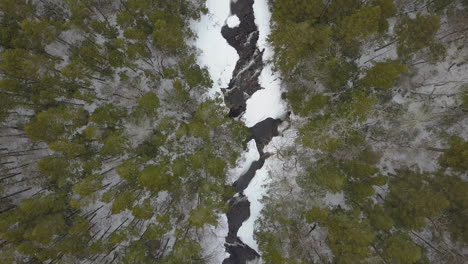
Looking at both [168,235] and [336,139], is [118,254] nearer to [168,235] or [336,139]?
[168,235]

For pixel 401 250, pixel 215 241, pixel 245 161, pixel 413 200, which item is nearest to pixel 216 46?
pixel 245 161

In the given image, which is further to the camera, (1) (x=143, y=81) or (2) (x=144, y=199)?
(1) (x=143, y=81)

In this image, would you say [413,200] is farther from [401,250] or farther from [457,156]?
[457,156]

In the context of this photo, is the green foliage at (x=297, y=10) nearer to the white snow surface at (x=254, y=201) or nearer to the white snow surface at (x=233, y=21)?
the white snow surface at (x=233, y=21)

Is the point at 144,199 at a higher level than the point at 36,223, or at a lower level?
lower

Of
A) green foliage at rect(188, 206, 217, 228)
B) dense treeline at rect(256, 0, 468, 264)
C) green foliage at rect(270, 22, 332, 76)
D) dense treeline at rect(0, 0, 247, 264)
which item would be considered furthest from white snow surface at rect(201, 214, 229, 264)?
green foliage at rect(270, 22, 332, 76)

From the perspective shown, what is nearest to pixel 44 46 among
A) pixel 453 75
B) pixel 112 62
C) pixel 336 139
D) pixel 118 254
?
pixel 112 62

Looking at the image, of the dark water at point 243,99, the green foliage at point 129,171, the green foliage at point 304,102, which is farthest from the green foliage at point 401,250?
the green foliage at point 129,171

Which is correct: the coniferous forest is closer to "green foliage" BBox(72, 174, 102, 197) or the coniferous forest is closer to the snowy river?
"green foliage" BBox(72, 174, 102, 197)
